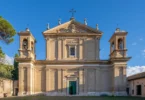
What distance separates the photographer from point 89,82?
96.0 ft

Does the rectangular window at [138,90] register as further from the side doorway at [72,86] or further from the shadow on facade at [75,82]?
the side doorway at [72,86]

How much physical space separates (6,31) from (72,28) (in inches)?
323

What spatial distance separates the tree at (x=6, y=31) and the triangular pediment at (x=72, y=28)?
17.0ft

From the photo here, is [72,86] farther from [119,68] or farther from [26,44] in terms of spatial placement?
[26,44]

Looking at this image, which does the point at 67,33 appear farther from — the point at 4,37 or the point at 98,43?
the point at 4,37

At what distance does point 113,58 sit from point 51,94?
27.2 feet

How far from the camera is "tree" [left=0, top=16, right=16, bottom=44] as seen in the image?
81.7 feet

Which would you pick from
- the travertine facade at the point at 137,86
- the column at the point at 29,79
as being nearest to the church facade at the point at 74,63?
the column at the point at 29,79

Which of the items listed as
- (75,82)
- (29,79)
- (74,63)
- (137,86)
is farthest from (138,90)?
(29,79)

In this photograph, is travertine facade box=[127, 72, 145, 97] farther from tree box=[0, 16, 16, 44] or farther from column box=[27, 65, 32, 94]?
tree box=[0, 16, 16, 44]

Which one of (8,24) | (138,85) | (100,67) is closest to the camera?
(8,24)

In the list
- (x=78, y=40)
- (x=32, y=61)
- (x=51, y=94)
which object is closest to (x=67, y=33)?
(x=78, y=40)

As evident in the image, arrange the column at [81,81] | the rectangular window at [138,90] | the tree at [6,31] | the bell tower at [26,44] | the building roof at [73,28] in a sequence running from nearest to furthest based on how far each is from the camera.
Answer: the tree at [6,31], the rectangular window at [138,90], the bell tower at [26,44], the column at [81,81], the building roof at [73,28]

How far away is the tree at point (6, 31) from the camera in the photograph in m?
24.9
